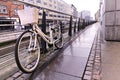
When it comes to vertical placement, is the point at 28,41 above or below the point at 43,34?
below

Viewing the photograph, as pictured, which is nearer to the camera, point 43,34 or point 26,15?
point 26,15

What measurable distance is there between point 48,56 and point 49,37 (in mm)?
443

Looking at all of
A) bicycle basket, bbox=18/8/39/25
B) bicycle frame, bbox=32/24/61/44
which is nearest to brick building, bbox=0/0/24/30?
bicycle basket, bbox=18/8/39/25

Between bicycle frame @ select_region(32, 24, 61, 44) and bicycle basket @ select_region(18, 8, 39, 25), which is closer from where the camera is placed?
bicycle basket @ select_region(18, 8, 39, 25)

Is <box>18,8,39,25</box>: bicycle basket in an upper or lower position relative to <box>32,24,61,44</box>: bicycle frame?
upper

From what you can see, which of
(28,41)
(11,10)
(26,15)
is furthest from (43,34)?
(11,10)

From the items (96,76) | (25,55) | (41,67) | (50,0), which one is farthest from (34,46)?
(50,0)

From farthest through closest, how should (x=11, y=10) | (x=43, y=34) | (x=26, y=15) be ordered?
(x=11, y=10)
(x=43, y=34)
(x=26, y=15)

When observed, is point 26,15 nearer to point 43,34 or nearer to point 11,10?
point 43,34

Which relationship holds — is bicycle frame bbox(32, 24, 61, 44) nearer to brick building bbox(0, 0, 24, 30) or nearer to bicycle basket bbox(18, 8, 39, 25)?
bicycle basket bbox(18, 8, 39, 25)

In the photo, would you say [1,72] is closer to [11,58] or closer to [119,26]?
[11,58]

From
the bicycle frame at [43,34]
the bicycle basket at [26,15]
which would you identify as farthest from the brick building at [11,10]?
the bicycle frame at [43,34]

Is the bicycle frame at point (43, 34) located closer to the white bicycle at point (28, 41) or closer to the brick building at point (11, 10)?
the white bicycle at point (28, 41)

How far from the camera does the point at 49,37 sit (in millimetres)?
2980
